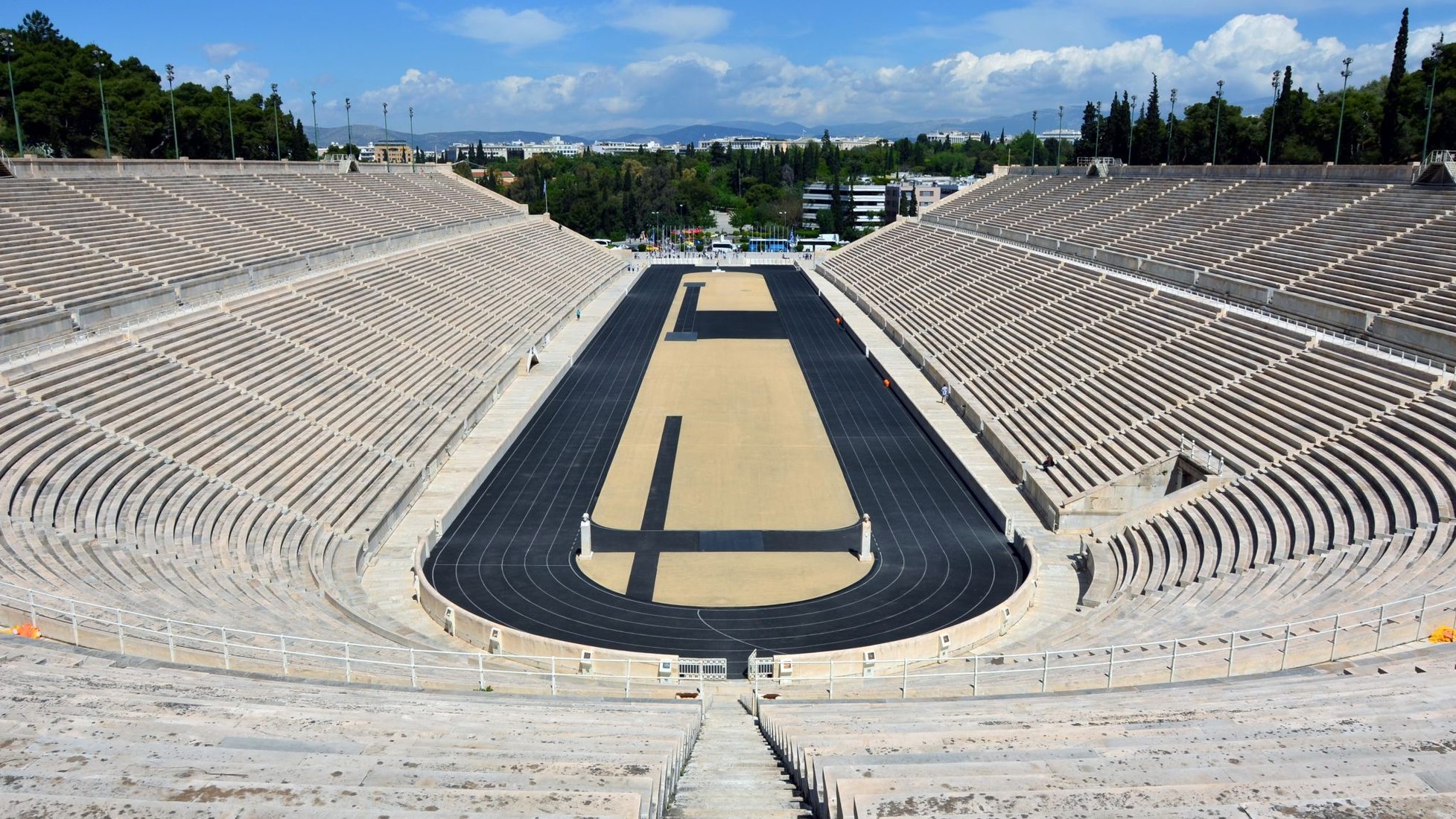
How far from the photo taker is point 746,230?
113312 millimetres

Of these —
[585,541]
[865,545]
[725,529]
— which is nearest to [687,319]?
[725,529]

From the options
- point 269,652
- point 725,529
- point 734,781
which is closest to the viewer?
point 734,781

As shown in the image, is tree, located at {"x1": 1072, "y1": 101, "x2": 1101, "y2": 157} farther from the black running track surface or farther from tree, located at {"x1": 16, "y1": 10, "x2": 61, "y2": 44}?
tree, located at {"x1": 16, "y1": 10, "x2": 61, "y2": 44}

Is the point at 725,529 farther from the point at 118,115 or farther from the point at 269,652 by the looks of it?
the point at 118,115

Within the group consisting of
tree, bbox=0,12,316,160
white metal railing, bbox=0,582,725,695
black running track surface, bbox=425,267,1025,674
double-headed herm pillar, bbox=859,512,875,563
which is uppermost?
tree, bbox=0,12,316,160

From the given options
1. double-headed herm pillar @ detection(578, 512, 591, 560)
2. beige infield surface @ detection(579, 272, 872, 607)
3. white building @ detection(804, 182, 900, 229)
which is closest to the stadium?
double-headed herm pillar @ detection(578, 512, 591, 560)

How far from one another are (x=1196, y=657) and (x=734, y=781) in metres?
5.98

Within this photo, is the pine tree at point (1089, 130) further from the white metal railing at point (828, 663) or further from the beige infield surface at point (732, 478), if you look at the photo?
the white metal railing at point (828, 663)

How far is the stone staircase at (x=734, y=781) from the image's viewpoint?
26.3 feet

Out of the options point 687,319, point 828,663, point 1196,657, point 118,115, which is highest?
point 118,115

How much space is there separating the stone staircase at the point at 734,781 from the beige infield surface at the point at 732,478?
241 inches

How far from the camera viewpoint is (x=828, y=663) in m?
13.3

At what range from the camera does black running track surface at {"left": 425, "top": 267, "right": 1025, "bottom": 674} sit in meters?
15.8

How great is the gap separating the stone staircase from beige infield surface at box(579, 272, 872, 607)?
20.1ft
